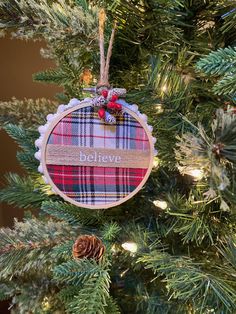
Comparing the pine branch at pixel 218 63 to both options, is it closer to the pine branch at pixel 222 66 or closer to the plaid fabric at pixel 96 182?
the pine branch at pixel 222 66

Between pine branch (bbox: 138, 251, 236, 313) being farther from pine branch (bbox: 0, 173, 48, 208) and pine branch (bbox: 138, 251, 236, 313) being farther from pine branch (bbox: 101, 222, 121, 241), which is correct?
pine branch (bbox: 0, 173, 48, 208)

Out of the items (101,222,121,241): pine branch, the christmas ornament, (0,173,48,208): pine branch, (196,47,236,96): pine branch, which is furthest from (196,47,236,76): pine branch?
(0,173,48,208): pine branch

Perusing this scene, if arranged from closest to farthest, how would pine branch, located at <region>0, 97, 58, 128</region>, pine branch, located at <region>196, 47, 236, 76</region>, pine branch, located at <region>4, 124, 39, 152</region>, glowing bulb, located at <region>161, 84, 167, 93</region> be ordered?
pine branch, located at <region>196, 47, 236, 76</region>
glowing bulb, located at <region>161, 84, 167, 93</region>
pine branch, located at <region>4, 124, 39, 152</region>
pine branch, located at <region>0, 97, 58, 128</region>

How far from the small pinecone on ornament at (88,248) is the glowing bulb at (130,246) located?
3 cm

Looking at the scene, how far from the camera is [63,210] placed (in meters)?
0.47

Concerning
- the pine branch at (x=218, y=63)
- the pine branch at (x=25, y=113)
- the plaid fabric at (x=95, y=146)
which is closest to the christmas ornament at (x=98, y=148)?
the plaid fabric at (x=95, y=146)

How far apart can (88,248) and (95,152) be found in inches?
4.2

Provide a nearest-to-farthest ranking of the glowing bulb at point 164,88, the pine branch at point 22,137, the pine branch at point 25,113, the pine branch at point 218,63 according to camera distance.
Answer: the pine branch at point 218,63
the glowing bulb at point 164,88
the pine branch at point 22,137
the pine branch at point 25,113

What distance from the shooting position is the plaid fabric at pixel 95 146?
379mm

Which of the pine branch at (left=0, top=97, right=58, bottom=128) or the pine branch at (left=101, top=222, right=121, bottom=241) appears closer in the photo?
the pine branch at (left=101, top=222, right=121, bottom=241)

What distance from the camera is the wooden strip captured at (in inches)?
14.9

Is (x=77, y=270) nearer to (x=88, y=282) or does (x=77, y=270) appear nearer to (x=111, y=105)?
(x=88, y=282)

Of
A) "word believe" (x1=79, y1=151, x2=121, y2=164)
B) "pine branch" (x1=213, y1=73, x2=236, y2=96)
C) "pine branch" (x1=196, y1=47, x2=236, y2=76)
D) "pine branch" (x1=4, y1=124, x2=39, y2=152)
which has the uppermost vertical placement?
"pine branch" (x1=196, y1=47, x2=236, y2=76)

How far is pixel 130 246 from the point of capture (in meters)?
0.41
